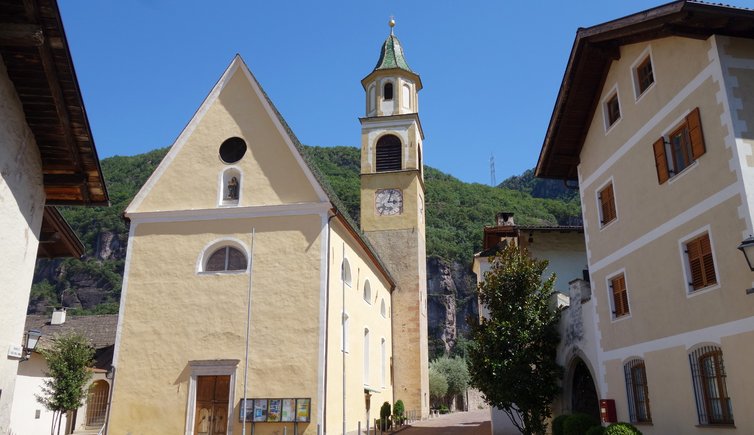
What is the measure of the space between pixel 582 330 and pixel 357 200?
7977 cm

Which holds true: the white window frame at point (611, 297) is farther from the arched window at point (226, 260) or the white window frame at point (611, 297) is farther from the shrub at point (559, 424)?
the arched window at point (226, 260)

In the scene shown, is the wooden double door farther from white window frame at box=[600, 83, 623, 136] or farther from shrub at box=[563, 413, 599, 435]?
white window frame at box=[600, 83, 623, 136]

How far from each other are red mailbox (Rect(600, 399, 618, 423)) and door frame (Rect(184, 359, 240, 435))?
34.8 feet

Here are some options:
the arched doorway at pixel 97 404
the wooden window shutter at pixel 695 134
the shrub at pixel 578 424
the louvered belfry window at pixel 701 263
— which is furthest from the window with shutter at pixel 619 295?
the arched doorway at pixel 97 404

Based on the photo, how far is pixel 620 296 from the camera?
48.2 feet

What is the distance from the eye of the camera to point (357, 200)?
95.9 m

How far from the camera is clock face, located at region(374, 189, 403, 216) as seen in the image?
117ft

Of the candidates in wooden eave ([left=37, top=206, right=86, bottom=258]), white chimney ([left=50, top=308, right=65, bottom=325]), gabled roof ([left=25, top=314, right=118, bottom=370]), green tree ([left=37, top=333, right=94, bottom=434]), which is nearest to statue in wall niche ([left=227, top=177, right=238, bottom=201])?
green tree ([left=37, top=333, right=94, bottom=434])

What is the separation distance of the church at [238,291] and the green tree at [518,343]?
4.86 metres

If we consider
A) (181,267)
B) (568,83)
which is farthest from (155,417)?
(568,83)

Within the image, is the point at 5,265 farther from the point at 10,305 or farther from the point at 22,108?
the point at 22,108

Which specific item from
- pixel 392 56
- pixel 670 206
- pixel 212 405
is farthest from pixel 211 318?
pixel 392 56

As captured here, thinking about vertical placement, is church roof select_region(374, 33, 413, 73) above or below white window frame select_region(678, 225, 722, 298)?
above

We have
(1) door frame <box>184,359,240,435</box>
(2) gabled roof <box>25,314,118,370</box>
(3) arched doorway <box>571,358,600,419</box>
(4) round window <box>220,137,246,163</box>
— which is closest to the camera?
(3) arched doorway <box>571,358,600,419</box>
